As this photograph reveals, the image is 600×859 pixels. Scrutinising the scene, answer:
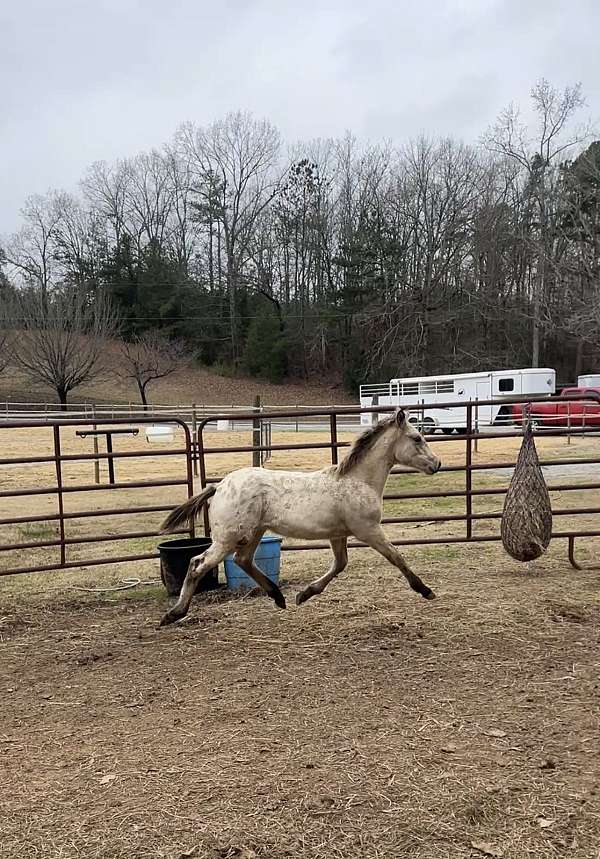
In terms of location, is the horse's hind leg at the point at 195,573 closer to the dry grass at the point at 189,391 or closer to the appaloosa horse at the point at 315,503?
the appaloosa horse at the point at 315,503

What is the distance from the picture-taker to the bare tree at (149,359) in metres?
39.4

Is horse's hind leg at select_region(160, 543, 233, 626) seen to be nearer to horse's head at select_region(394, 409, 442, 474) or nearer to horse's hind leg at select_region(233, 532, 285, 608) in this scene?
horse's hind leg at select_region(233, 532, 285, 608)

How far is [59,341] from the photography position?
119 ft

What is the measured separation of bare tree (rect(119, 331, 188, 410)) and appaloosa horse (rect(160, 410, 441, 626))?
34.3 m

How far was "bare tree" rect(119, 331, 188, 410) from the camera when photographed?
39.4 m

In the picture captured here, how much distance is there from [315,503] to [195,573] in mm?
997

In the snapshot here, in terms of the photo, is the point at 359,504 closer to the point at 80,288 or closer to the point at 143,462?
the point at 143,462

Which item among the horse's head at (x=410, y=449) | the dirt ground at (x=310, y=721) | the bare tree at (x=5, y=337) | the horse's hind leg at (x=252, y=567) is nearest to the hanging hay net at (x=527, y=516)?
the dirt ground at (x=310, y=721)

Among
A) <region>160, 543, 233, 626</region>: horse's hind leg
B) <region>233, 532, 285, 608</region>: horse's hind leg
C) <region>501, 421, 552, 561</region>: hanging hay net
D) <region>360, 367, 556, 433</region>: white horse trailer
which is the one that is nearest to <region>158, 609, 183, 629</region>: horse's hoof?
<region>160, 543, 233, 626</region>: horse's hind leg

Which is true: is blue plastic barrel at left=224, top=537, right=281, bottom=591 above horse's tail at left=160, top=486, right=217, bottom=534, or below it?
below

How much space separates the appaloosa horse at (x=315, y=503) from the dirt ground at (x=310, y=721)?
529 millimetres

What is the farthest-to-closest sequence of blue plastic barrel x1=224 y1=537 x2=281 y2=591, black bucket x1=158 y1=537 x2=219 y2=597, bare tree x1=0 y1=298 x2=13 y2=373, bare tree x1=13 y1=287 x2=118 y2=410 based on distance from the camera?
bare tree x1=0 y1=298 x2=13 y2=373
bare tree x1=13 y1=287 x2=118 y2=410
blue plastic barrel x1=224 y1=537 x2=281 y2=591
black bucket x1=158 y1=537 x2=219 y2=597

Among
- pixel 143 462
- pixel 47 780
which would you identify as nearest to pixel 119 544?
pixel 47 780

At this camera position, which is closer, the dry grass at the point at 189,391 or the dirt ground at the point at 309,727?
the dirt ground at the point at 309,727
